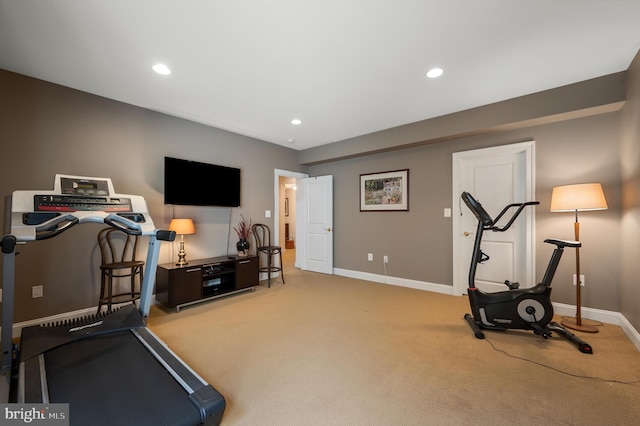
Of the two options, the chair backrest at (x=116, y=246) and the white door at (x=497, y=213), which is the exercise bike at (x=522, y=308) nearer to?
the white door at (x=497, y=213)

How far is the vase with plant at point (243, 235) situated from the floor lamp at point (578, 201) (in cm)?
394

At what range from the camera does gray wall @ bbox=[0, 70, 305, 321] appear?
2541mm

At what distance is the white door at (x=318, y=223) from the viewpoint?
517 centimetres

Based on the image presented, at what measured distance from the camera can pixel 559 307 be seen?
3.02m

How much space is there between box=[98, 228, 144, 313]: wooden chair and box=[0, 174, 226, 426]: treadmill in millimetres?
611

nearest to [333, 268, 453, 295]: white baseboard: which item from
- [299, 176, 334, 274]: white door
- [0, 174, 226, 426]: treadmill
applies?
[299, 176, 334, 274]: white door

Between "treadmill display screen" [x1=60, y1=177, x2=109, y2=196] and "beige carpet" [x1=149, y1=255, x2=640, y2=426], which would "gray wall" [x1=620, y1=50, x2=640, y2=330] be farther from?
"treadmill display screen" [x1=60, y1=177, x2=109, y2=196]

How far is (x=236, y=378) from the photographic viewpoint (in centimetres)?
188

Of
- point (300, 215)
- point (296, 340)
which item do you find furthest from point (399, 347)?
point (300, 215)

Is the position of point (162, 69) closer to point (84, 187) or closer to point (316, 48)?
point (84, 187)

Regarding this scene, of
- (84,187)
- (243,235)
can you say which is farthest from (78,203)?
(243,235)

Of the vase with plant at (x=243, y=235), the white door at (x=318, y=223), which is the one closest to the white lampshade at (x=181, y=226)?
the vase with plant at (x=243, y=235)

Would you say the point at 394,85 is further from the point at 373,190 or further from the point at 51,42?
the point at 51,42

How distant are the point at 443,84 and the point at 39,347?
13.3 feet
